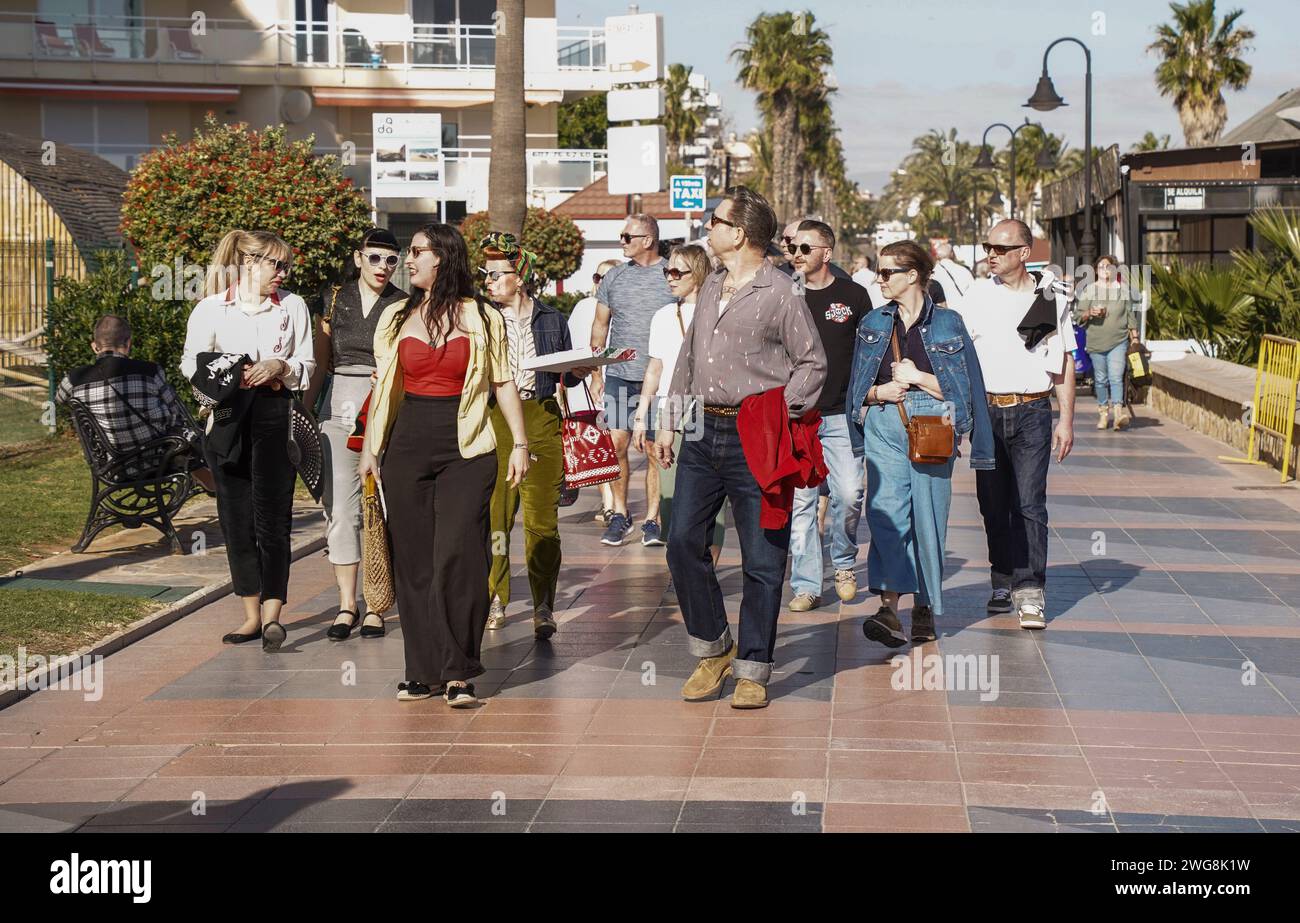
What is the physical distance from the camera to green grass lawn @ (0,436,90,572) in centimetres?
1059

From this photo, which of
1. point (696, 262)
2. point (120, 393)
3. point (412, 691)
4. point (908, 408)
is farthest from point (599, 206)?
point (412, 691)

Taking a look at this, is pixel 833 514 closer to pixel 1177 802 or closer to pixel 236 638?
pixel 236 638

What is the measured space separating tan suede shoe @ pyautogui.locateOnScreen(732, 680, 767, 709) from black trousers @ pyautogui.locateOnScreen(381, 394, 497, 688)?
1.04m

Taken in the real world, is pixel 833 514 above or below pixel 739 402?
below

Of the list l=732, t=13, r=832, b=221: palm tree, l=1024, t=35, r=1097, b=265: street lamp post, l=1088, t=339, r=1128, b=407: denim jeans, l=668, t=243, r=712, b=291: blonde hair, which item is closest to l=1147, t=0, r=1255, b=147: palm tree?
l=732, t=13, r=832, b=221: palm tree

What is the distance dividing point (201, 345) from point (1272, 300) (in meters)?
13.9

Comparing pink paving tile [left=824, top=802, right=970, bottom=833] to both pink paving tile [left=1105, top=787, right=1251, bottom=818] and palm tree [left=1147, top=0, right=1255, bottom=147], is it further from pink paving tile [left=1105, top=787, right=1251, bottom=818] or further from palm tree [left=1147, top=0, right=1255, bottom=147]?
palm tree [left=1147, top=0, right=1255, bottom=147]

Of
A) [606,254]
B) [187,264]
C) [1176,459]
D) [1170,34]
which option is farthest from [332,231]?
[1170,34]

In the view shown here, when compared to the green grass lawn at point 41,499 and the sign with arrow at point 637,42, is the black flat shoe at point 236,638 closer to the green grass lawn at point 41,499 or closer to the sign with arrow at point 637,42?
the green grass lawn at point 41,499

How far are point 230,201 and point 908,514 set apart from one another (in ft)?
33.1

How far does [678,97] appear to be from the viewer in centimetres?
9469

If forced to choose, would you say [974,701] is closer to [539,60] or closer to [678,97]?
[539,60]

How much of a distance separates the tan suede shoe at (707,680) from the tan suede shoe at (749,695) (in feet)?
0.52

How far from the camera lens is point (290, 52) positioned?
141ft
